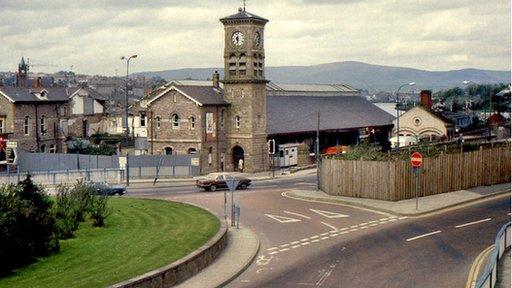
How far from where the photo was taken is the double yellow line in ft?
76.8

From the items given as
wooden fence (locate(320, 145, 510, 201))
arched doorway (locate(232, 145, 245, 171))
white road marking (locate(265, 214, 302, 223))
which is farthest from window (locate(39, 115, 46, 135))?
white road marking (locate(265, 214, 302, 223))

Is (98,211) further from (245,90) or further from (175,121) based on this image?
(245,90)

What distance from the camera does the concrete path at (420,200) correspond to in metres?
38.1

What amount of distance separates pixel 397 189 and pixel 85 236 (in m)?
18.0

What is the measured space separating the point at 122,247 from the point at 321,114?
198ft

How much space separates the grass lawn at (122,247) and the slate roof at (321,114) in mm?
39338

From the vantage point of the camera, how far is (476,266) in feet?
83.9

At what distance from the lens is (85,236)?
29.6 meters

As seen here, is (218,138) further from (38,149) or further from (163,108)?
(38,149)

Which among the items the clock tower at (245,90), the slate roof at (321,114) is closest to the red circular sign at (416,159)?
the clock tower at (245,90)

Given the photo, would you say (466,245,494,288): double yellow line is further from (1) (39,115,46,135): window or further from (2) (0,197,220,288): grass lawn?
(1) (39,115,46,135): window

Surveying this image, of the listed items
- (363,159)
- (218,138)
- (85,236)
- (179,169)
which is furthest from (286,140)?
(85,236)

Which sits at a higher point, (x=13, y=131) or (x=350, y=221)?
(x=13, y=131)

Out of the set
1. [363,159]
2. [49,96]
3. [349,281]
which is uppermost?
[49,96]
